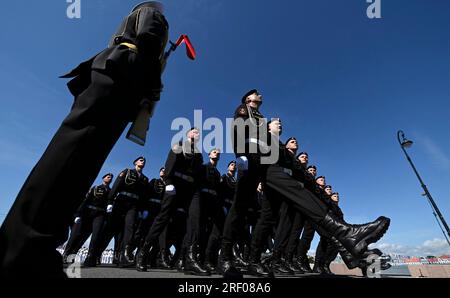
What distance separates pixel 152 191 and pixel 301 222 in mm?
4459

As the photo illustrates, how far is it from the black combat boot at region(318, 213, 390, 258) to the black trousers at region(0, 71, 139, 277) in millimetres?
2299

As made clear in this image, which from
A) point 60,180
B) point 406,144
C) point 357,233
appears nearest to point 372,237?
point 357,233

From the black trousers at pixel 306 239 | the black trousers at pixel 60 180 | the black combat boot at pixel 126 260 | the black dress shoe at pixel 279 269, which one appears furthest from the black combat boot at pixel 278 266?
the black trousers at pixel 60 180

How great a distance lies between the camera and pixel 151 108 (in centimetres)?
205

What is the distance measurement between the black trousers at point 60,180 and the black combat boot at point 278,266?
14.3 ft

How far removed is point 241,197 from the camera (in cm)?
339

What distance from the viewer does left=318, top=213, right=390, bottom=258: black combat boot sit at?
2381mm

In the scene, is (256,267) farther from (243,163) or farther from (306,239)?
(306,239)

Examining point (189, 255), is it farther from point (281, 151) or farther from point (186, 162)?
point (281, 151)

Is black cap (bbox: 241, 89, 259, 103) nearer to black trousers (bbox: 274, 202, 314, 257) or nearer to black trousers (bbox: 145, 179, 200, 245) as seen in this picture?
black trousers (bbox: 145, 179, 200, 245)

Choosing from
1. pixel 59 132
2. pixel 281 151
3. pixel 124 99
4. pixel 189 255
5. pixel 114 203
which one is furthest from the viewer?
pixel 114 203

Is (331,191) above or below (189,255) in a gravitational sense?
above

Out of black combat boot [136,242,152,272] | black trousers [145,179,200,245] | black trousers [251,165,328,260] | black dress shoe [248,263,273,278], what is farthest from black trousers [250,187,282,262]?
black combat boot [136,242,152,272]
